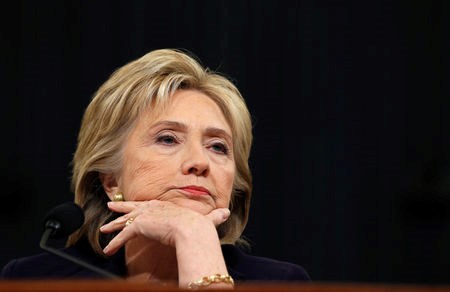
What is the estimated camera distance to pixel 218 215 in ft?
6.32

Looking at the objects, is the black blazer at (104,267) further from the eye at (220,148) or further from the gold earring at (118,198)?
the eye at (220,148)

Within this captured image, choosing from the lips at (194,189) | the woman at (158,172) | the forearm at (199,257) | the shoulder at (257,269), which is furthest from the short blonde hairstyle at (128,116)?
the forearm at (199,257)

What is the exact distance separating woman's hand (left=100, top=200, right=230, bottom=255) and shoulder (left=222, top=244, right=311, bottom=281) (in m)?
0.16

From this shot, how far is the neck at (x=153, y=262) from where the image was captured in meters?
1.97

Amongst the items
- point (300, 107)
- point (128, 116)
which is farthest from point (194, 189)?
point (300, 107)

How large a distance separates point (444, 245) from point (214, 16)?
1076mm

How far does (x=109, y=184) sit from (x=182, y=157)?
0.86 feet

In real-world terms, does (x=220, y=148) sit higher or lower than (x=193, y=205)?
higher

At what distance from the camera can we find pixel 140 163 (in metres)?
2.00

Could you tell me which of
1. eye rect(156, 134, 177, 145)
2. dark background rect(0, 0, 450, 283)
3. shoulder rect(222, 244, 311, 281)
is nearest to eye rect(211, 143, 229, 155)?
eye rect(156, 134, 177, 145)

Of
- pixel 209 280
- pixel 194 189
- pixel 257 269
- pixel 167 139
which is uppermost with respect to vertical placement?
pixel 167 139

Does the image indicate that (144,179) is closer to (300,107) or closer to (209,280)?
(209,280)

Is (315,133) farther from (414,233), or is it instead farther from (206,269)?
(206,269)

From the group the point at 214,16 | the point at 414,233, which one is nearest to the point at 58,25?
the point at 214,16
